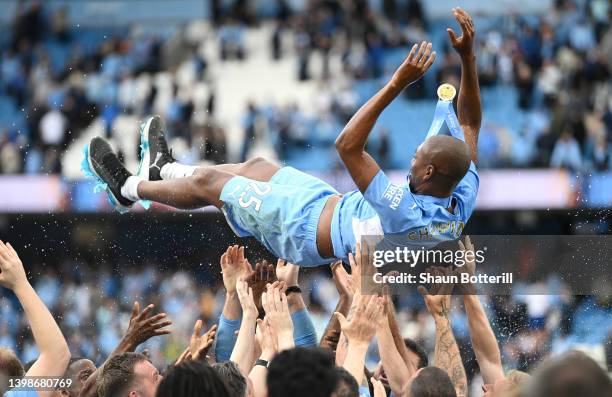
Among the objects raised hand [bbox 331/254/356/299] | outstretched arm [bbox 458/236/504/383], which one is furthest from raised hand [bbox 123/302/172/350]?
outstretched arm [bbox 458/236/504/383]

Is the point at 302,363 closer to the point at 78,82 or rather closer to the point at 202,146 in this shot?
the point at 202,146

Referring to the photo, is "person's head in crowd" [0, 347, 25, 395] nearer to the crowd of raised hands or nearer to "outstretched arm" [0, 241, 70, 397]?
the crowd of raised hands

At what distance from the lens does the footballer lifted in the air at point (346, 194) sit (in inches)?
246

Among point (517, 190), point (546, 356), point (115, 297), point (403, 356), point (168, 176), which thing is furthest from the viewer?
point (517, 190)

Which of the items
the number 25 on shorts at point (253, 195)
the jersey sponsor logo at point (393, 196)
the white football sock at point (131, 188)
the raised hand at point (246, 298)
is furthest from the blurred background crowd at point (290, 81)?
the jersey sponsor logo at point (393, 196)

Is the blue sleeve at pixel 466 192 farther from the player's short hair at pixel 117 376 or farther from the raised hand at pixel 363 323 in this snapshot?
the player's short hair at pixel 117 376

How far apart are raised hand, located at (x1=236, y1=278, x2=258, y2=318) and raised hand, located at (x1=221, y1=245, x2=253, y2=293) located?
29 centimetres

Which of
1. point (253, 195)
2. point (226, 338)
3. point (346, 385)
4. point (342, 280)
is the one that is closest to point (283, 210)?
point (253, 195)

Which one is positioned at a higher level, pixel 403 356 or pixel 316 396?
pixel 316 396

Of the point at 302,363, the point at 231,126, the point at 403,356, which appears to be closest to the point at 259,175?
the point at 403,356

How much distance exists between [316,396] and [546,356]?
3.43 metres

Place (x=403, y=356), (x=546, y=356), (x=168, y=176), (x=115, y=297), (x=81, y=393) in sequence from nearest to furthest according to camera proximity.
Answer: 1. (x=81, y=393)
2. (x=403, y=356)
3. (x=546, y=356)
4. (x=168, y=176)
5. (x=115, y=297)

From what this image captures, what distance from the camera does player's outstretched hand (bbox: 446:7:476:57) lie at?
261 inches

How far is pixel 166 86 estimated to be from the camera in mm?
23969
